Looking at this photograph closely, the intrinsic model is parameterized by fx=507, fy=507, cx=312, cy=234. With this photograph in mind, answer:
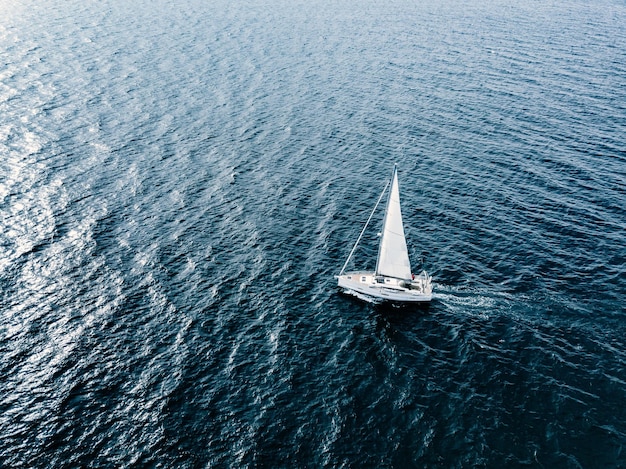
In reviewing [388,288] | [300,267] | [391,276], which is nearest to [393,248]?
[391,276]

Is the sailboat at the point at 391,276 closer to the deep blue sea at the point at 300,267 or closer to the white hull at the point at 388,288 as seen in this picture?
the white hull at the point at 388,288

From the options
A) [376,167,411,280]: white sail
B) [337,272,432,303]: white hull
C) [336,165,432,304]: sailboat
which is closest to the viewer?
[337,272,432,303]: white hull

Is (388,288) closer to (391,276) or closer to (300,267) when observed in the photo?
(391,276)

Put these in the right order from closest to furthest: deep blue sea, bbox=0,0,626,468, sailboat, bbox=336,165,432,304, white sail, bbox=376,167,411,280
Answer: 1. deep blue sea, bbox=0,0,626,468
2. sailboat, bbox=336,165,432,304
3. white sail, bbox=376,167,411,280

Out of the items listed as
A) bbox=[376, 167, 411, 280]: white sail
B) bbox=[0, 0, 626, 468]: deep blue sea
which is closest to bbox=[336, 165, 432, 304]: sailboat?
bbox=[376, 167, 411, 280]: white sail

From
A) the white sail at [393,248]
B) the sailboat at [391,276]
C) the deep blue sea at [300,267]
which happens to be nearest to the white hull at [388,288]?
the sailboat at [391,276]

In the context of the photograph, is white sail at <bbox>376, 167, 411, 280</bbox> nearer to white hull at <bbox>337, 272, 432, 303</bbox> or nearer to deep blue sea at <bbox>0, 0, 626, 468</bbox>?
white hull at <bbox>337, 272, 432, 303</bbox>
